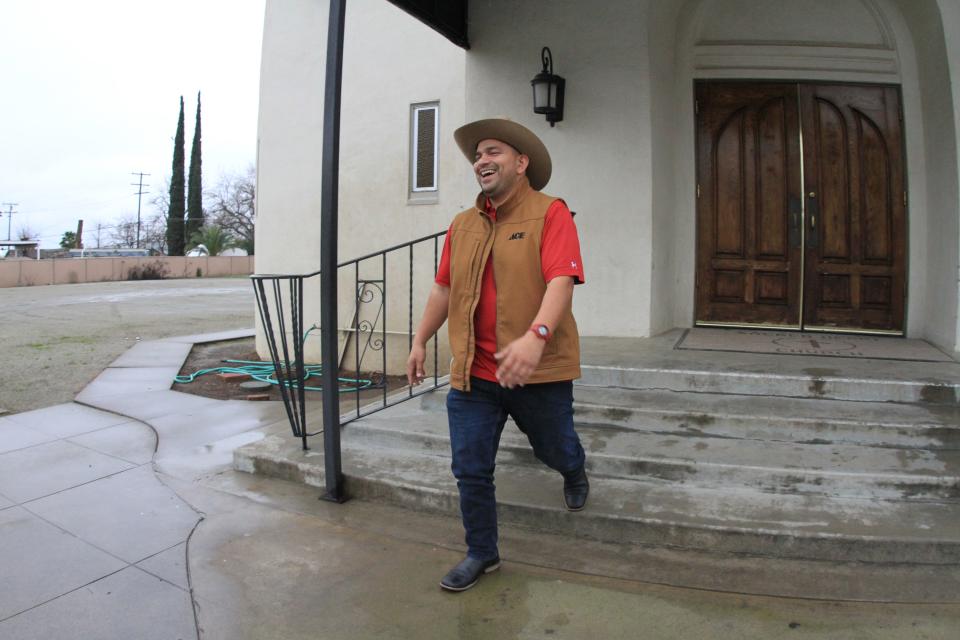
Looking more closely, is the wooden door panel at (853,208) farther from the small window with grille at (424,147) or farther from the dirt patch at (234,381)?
the small window with grille at (424,147)

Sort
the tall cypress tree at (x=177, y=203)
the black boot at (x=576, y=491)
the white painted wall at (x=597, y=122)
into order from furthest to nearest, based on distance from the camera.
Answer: the tall cypress tree at (x=177, y=203)
the white painted wall at (x=597, y=122)
the black boot at (x=576, y=491)

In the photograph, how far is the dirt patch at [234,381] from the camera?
6969 mm

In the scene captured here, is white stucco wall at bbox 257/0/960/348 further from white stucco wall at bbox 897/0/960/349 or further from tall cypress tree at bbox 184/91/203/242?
tall cypress tree at bbox 184/91/203/242

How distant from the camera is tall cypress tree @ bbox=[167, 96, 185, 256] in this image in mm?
42406

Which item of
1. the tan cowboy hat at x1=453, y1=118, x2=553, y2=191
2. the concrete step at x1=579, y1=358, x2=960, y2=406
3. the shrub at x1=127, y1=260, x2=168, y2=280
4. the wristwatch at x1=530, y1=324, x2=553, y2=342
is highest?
the shrub at x1=127, y1=260, x2=168, y2=280

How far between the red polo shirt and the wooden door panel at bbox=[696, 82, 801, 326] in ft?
12.1

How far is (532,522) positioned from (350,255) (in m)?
6.24

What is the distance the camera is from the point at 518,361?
7.61 feet

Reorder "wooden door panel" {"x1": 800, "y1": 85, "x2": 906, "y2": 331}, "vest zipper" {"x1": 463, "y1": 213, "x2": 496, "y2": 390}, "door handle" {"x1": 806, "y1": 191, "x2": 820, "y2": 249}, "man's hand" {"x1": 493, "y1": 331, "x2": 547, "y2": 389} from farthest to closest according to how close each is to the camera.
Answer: "door handle" {"x1": 806, "y1": 191, "x2": 820, "y2": 249} < "wooden door panel" {"x1": 800, "y1": 85, "x2": 906, "y2": 331} < "vest zipper" {"x1": 463, "y1": 213, "x2": 496, "y2": 390} < "man's hand" {"x1": 493, "y1": 331, "x2": 547, "y2": 389}

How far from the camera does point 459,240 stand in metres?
2.84

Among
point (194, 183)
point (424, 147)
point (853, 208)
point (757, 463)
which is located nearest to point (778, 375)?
point (757, 463)

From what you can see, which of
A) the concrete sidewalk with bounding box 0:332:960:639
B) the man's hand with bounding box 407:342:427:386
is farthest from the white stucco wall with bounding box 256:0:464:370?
the man's hand with bounding box 407:342:427:386

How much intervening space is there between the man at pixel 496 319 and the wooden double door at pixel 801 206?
3621 mm

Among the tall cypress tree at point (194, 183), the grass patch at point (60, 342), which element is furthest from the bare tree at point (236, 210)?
the grass patch at point (60, 342)
